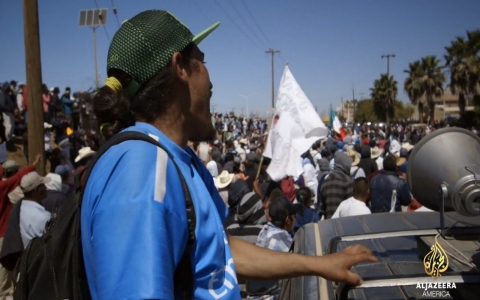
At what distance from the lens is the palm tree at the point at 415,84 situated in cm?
5162

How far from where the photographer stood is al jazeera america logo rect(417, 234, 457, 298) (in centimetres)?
169

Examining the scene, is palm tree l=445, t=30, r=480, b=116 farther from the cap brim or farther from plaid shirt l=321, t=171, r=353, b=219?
the cap brim

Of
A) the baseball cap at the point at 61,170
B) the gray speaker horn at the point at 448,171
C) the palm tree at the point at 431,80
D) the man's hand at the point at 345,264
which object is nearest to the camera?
the man's hand at the point at 345,264

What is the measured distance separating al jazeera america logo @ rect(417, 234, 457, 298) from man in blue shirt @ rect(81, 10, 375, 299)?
1.12 feet

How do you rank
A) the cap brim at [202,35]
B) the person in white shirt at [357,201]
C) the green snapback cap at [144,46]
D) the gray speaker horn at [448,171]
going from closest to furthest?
the green snapback cap at [144,46] → the cap brim at [202,35] → the gray speaker horn at [448,171] → the person in white shirt at [357,201]

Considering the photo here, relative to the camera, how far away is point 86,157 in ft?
24.0

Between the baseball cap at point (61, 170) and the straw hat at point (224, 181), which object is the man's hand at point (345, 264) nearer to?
the straw hat at point (224, 181)

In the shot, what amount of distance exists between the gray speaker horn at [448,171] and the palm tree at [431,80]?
52418mm

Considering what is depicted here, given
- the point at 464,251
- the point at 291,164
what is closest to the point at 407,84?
the point at 291,164

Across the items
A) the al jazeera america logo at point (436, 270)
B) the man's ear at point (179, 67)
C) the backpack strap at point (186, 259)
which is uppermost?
the man's ear at point (179, 67)

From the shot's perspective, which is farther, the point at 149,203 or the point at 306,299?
the point at 306,299

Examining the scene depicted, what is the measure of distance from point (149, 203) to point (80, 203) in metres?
0.25

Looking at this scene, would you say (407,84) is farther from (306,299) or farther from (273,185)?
(306,299)

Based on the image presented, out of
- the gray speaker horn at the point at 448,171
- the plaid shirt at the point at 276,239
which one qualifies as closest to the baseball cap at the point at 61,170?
the plaid shirt at the point at 276,239
